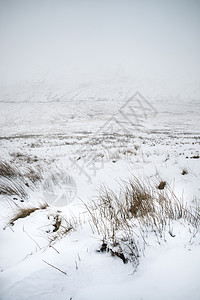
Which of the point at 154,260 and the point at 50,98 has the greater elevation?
the point at 50,98

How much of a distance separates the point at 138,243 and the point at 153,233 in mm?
214

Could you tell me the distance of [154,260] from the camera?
1066 millimetres

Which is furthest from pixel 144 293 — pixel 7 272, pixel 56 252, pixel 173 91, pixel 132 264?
pixel 173 91

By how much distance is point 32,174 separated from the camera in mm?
3889

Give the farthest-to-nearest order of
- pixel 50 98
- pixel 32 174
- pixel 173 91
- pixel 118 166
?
pixel 173 91 < pixel 50 98 < pixel 118 166 < pixel 32 174

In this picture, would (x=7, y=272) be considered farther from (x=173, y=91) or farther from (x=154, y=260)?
(x=173, y=91)

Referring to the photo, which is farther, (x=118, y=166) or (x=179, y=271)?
(x=118, y=166)

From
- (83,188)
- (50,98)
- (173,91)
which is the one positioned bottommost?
(83,188)

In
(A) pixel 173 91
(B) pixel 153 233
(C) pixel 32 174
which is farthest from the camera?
(A) pixel 173 91

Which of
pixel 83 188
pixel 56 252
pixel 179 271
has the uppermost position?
pixel 179 271

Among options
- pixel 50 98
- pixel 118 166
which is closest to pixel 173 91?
pixel 50 98

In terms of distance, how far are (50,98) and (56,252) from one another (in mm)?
79852

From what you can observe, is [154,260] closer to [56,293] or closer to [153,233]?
[153,233]

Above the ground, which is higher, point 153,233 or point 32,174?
point 153,233
